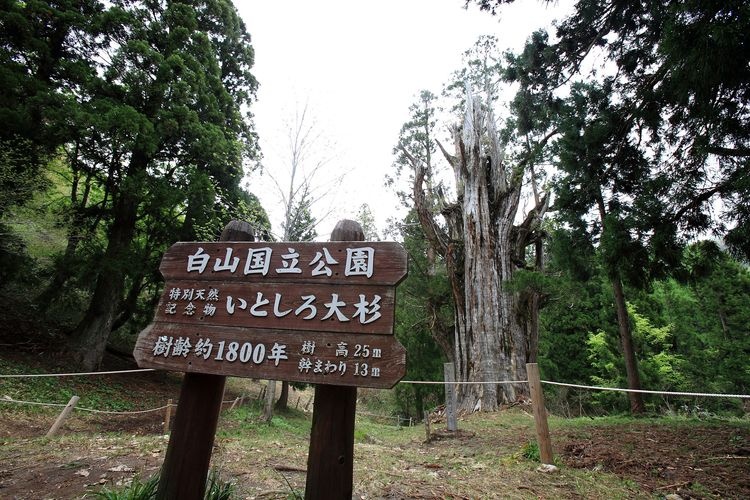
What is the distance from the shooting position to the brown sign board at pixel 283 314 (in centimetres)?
200

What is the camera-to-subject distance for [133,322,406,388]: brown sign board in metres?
1.94

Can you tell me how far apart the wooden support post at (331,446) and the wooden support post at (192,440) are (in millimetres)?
705

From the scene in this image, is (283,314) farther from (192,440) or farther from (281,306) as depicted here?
(192,440)

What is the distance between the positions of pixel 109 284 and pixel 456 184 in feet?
34.1

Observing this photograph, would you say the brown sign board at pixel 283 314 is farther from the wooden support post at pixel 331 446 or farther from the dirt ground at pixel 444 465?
the dirt ground at pixel 444 465

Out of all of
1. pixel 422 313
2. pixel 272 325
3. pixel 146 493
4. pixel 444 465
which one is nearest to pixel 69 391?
pixel 146 493

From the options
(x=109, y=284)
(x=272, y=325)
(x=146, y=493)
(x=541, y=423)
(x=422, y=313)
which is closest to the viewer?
Result: (x=272, y=325)

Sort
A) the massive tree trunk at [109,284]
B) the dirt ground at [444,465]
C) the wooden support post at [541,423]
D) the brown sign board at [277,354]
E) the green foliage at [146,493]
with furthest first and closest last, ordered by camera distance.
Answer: the massive tree trunk at [109,284], the wooden support post at [541,423], the dirt ground at [444,465], the green foliage at [146,493], the brown sign board at [277,354]

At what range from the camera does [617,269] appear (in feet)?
16.0

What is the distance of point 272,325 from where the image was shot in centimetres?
219

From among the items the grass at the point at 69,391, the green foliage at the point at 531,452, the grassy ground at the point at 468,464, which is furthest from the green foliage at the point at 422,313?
the grass at the point at 69,391

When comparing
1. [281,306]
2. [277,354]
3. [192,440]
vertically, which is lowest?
[192,440]

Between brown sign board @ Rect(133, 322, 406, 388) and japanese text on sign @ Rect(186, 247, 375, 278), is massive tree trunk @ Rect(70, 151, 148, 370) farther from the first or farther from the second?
brown sign board @ Rect(133, 322, 406, 388)

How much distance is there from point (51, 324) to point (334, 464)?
13.7 m
